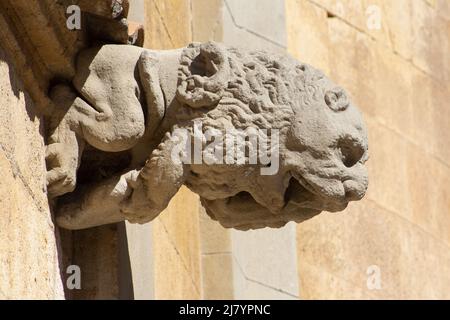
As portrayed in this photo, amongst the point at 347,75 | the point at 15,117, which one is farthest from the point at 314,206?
the point at 347,75

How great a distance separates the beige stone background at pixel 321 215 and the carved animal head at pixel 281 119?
35cm

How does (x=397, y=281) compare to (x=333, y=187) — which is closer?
(x=333, y=187)

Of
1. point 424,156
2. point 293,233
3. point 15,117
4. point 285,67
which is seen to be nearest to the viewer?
point 15,117

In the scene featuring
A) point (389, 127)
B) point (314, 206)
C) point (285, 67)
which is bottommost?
point (314, 206)

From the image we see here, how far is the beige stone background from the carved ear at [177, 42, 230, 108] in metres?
0.31

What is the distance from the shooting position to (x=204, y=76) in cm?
349

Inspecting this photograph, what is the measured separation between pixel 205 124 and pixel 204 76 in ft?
0.34

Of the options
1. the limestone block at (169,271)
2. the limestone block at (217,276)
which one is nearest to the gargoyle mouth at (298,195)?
the limestone block at (169,271)

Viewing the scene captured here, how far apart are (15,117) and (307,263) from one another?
9.88 feet

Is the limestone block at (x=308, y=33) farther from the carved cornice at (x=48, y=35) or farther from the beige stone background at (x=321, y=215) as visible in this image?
the carved cornice at (x=48, y=35)

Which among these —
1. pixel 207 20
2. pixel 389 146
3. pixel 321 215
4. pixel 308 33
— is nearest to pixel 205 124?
pixel 207 20

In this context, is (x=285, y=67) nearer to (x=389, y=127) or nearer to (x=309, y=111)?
(x=309, y=111)

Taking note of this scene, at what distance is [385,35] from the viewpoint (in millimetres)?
6965

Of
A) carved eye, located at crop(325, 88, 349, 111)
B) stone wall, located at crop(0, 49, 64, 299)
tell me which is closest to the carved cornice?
stone wall, located at crop(0, 49, 64, 299)
